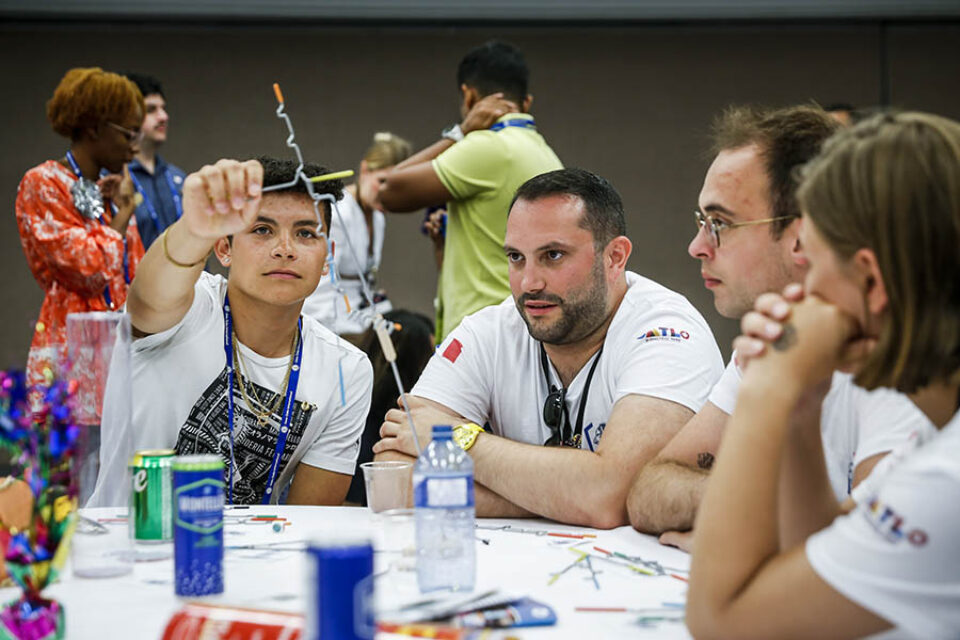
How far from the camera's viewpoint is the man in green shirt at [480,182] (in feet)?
10.8

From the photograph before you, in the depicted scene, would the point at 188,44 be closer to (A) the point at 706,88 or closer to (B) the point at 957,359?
(A) the point at 706,88

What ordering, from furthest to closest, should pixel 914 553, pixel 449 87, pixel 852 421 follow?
1. pixel 449 87
2. pixel 852 421
3. pixel 914 553

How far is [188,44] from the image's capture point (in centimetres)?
637

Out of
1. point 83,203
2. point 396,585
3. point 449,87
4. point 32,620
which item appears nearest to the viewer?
point 32,620

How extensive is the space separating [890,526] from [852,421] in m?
0.72

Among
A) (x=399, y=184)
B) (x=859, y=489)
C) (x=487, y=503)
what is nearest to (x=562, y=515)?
(x=487, y=503)

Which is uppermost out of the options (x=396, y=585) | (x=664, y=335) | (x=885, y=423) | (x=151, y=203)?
(x=151, y=203)

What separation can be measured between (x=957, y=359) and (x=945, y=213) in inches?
6.8

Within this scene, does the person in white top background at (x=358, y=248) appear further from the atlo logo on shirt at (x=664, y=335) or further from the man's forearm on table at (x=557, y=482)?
the man's forearm on table at (x=557, y=482)

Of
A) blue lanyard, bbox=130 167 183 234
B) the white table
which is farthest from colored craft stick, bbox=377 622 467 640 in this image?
blue lanyard, bbox=130 167 183 234

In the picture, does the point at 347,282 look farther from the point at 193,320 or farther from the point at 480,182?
the point at 193,320

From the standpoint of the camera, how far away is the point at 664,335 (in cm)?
225

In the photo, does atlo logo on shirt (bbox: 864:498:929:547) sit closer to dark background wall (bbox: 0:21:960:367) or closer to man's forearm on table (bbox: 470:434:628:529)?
man's forearm on table (bbox: 470:434:628:529)

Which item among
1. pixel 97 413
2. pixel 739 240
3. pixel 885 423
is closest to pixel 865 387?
pixel 885 423
